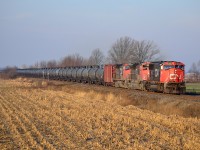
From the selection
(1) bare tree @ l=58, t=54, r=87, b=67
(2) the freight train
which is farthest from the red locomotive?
(1) bare tree @ l=58, t=54, r=87, b=67

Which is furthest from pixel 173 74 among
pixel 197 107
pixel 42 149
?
pixel 42 149

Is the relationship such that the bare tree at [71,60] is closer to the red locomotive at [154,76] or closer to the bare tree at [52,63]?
the bare tree at [52,63]

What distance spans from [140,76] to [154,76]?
299 centimetres

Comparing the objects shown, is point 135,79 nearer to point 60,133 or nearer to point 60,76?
point 60,133

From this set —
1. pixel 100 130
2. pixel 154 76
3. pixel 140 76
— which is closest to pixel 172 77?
pixel 154 76

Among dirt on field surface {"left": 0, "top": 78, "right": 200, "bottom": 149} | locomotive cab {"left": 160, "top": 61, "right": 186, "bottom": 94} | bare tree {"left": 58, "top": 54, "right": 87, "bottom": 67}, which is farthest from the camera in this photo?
bare tree {"left": 58, "top": 54, "right": 87, "bottom": 67}

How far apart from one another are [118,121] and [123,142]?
4.20m

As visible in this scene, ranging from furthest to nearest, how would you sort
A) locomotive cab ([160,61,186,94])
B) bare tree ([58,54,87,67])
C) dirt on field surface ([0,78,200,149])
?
bare tree ([58,54,87,67]), locomotive cab ([160,61,186,94]), dirt on field surface ([0,78,200,149])

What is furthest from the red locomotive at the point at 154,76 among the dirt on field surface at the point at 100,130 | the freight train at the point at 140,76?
the dirt on field surface at the point at 100,130

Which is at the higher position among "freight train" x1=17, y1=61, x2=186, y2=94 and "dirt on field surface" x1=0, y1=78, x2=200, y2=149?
"freight train" x1=17, y1=61, x2=186, y2=94

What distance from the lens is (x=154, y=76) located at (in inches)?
1161

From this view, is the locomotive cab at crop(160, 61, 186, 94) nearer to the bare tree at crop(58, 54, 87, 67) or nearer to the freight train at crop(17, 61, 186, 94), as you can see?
the freight train at crop(17, 61, 186, 94)

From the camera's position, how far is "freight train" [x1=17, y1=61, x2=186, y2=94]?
27.6 m

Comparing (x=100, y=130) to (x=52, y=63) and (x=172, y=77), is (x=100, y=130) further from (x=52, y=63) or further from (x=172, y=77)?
(x=52, y=63)
